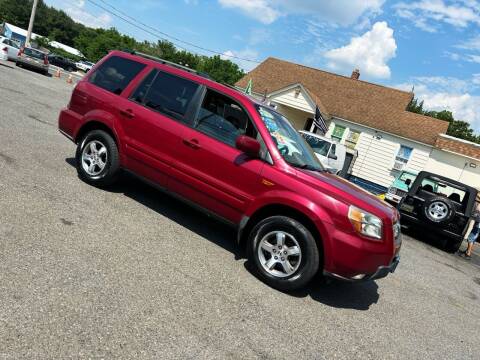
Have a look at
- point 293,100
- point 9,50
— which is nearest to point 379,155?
point 293,100

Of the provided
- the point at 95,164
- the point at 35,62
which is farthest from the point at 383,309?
the point at 35,62

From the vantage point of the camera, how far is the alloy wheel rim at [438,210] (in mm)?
10406

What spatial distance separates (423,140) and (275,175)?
72.7 feet

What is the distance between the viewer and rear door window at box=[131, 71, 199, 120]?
538 centimetres

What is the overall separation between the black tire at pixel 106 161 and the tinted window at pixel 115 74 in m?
0.68

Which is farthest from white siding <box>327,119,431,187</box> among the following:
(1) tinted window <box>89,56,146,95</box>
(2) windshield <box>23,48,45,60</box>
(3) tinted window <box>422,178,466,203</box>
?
(1) tinted window <box>89,56,146,95</box>

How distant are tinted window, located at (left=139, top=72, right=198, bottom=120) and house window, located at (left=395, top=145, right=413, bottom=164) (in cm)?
2200

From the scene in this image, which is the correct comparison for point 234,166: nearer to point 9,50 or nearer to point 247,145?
point 247,145

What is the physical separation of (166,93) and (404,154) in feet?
72.9

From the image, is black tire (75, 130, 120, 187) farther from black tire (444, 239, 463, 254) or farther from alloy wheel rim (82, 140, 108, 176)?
black tire (444, 239, 463, 254)

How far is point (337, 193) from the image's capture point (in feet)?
14.5

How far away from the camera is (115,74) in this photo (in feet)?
19.9

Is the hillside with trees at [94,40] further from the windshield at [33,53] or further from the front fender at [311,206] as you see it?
the front fender at [311,206]

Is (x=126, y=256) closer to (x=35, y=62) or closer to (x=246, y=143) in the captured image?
(x=246, y=143)
